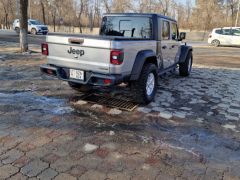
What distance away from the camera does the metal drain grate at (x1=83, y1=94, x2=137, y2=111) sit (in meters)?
5.23

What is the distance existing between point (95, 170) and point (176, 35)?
547 cm

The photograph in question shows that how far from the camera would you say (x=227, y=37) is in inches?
936

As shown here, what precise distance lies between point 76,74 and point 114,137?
159 cm

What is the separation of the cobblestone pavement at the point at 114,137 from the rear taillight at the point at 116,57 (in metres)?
1.00

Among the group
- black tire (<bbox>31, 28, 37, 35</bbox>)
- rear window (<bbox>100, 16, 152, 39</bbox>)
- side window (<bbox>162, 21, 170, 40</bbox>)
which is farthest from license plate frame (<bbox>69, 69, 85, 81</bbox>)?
black tire (<bbox>31, 28, 37, 35</bbox>)

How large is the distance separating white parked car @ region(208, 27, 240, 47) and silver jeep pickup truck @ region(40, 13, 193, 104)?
1923 centimetres

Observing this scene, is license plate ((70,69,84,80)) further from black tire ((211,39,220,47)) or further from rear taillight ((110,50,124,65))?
black tire ((211,39,220,47))

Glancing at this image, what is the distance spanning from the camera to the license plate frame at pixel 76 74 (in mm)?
4781

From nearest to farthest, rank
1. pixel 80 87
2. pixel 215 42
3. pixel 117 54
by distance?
pixel 117 54
pixel 80 87
pixel 215 42

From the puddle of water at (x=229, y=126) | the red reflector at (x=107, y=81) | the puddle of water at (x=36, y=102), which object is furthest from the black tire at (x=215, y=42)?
the red reflector at (x=107, y=81)

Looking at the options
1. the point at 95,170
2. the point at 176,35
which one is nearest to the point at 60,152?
the point at 95,170

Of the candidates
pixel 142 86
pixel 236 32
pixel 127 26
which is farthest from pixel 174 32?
pixel 236 32

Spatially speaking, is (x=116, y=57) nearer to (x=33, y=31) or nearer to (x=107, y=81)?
(x=107, y=81)

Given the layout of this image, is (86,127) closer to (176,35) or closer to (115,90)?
(115,90)
